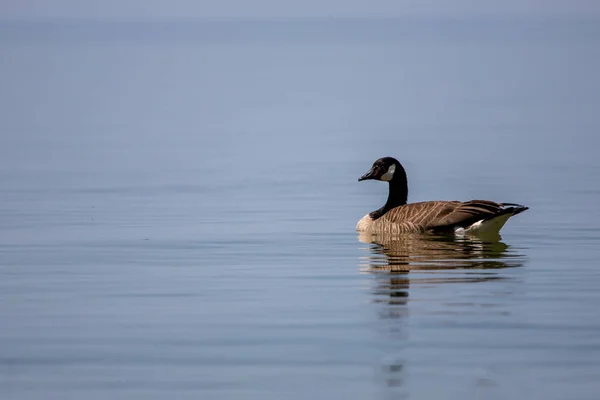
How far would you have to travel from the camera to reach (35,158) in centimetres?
3362

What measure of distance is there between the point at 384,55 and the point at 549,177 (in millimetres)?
103188

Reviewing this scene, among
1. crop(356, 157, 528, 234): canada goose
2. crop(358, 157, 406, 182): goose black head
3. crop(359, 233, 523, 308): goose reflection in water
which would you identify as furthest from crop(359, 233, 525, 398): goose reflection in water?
crop(358, 157, 406, 182): goose black head

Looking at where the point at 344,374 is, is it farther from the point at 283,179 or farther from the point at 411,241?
the point at 283,179

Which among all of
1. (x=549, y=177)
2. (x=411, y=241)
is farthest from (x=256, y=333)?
(x=549, y=177)

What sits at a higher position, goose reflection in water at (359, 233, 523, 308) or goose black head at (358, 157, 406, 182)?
goose black head at (358, 157, 406, 182)

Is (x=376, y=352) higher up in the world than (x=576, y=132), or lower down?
lower down

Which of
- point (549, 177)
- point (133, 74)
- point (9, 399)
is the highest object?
point (133, 74)

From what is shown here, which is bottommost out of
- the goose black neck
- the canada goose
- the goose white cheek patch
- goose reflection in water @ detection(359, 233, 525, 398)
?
goose reflection in water @ detection(359, 233, 525, 398)

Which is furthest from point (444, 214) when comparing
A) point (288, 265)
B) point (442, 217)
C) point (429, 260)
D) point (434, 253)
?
point (288, 265)

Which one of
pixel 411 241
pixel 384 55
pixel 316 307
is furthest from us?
pixel 384 55

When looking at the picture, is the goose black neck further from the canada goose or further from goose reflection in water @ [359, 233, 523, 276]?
goose reflection in water @ [359, 233, 523, 276]

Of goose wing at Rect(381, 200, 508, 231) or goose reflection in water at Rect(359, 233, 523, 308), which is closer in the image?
goose reflection in water at Rect(359, 233, 523, 308)

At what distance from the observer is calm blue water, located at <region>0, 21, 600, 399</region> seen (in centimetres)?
1152

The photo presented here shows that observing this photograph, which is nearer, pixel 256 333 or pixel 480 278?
pixel 256 333
